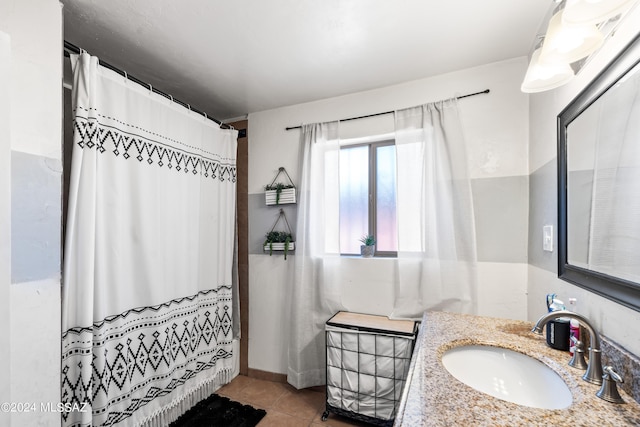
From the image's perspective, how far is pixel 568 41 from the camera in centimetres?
87

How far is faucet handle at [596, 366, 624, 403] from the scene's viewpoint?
2.32 ft

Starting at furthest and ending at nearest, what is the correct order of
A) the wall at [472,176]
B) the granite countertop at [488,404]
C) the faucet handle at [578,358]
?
the wall at [472,176] → the faucet handle at [578,358] → the granite countertop at [488,404]

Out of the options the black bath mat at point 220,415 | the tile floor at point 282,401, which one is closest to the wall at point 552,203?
the tile floor at point 282,401

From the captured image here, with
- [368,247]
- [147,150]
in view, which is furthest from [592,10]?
[147,150]

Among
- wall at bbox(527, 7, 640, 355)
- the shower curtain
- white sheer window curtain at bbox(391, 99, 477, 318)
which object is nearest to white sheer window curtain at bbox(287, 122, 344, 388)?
white sheer window curtain at bbox(391, 99, 477, 318)

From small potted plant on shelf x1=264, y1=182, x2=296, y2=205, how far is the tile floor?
152cm

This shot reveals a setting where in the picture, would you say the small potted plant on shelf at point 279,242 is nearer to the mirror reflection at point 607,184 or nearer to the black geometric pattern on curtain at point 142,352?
the black geometric pattern on curtain at point 142,352

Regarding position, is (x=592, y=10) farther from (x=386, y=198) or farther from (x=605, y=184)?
(x=386, y=198)

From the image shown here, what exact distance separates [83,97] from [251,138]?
4.15 ft

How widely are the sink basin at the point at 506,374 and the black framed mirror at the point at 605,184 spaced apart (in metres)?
0.35

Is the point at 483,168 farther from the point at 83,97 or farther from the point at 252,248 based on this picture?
the point at 83,97

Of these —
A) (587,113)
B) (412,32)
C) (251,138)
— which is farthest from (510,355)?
(251,138)

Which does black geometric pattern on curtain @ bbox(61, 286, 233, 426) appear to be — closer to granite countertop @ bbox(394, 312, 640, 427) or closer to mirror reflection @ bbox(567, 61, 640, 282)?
granite countertop @ bbox(394, 312, 640, 427)

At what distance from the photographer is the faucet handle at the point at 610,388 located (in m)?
0.71
